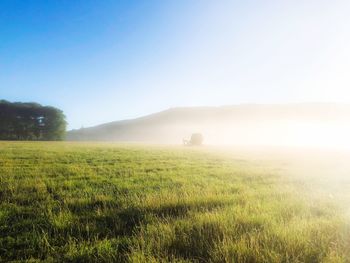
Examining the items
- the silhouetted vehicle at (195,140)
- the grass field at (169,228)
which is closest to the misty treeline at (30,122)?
the silhouetted vehicle at (195,140)

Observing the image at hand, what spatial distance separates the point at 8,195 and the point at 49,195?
1147mm

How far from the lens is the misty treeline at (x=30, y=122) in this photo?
79.8 metres

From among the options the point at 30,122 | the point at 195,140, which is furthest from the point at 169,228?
the point at 30,122

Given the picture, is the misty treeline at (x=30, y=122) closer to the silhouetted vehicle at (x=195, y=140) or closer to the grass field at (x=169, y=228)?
the silhouetted vehicle at (x=195, y=140)

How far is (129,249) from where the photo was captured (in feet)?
13.6

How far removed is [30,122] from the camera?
8331cm

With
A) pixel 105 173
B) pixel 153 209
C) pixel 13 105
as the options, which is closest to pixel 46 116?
pixel 13 105

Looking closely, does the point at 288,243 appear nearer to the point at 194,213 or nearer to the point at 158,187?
the point at 194,213

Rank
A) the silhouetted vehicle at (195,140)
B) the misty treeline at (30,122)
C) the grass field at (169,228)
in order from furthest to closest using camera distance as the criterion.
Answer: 1. the misty treeline at (30,122)
2. the silhouetted vehicle at (195,140)
3. the grass field at (169,228)

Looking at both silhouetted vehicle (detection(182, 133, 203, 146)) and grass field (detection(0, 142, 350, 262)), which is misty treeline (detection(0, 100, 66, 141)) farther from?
grass field (detection(0, 142, 350, 262))

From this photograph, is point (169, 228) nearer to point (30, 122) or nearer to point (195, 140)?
point (195, 140)

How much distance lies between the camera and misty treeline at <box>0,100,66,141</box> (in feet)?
262

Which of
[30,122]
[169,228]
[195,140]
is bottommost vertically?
[169,228]

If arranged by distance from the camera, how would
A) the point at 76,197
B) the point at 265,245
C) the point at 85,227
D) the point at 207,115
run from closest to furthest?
the point at 265,245 → the point at 85,227 → the point at 76,197 → the point at 207,115
